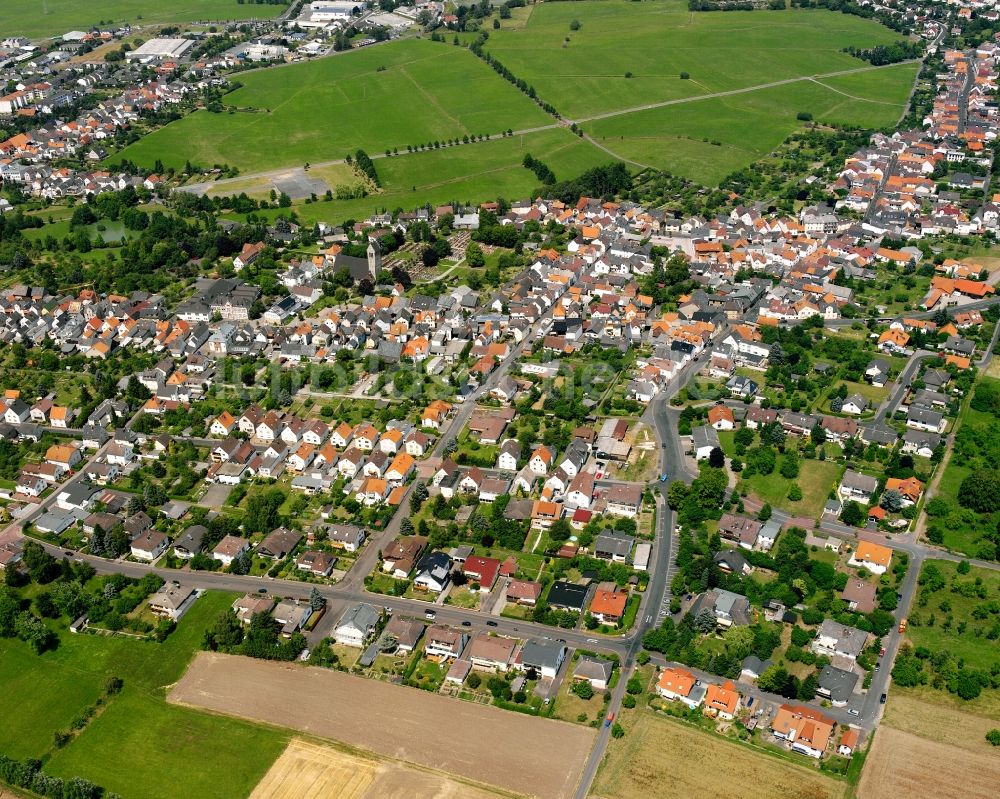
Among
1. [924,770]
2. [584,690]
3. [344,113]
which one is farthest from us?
[344,113]

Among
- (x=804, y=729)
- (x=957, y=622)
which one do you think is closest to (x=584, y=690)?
(x=804, y=729)

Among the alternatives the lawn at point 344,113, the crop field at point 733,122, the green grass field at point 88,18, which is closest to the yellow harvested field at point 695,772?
the crop field at point 733,122

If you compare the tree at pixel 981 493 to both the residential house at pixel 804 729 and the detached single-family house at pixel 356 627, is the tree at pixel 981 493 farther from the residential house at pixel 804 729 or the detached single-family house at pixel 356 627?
the detached single-family house at pixel 356 627

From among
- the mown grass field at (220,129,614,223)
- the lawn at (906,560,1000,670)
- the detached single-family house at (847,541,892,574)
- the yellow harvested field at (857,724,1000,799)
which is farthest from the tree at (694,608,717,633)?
the mown grass field at (220,129,614,223)

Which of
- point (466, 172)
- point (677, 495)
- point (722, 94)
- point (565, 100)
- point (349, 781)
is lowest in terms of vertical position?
point (349, 781)

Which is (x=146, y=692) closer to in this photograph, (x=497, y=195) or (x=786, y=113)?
(x=497, y=195)

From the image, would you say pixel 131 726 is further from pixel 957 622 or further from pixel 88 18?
pixel 88 18

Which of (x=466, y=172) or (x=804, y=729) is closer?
(x=804, y=729)

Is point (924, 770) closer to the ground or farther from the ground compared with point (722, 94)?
closer to the ground
